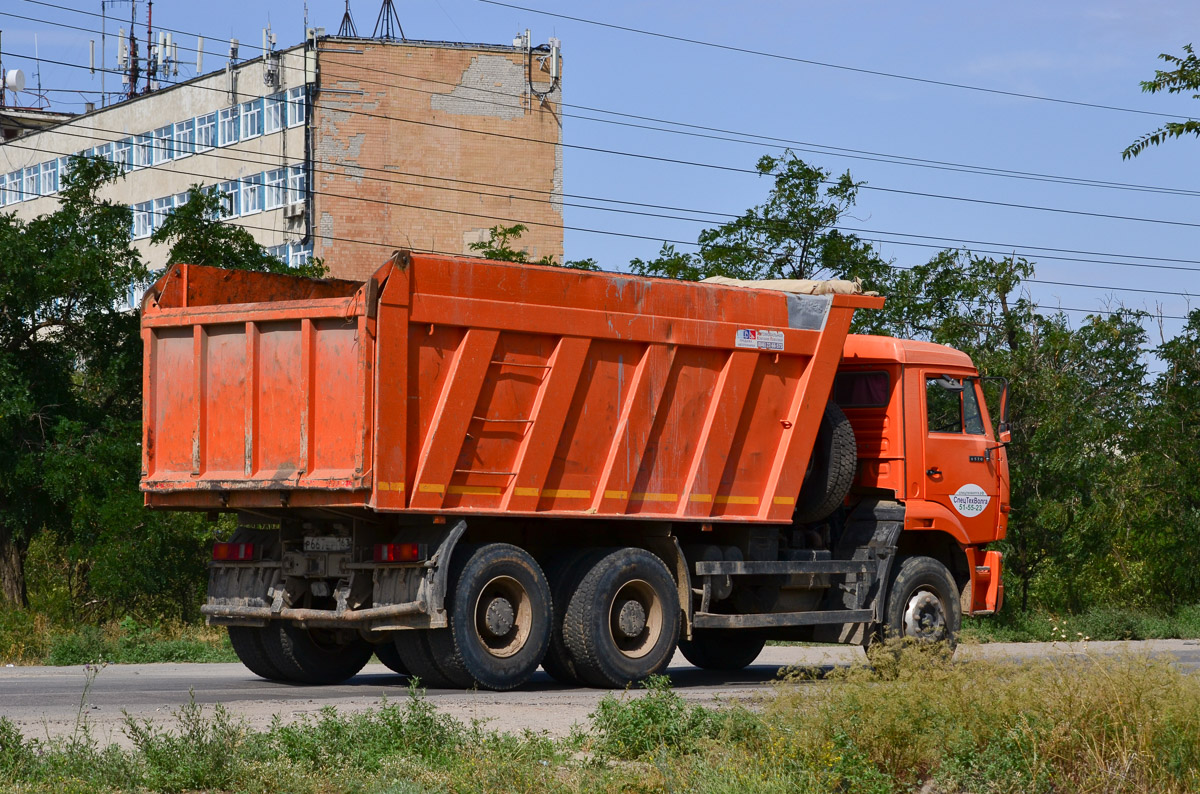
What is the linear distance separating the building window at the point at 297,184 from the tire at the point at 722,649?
4050 centimetres

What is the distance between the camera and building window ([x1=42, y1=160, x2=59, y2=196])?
64.8 m

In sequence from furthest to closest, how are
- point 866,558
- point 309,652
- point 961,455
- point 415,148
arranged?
point 415,148
point 961,455
point 866,558
point 309,652

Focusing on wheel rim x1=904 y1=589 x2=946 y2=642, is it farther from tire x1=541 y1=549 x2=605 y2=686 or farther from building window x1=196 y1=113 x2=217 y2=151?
building window x1=196 y1=113 x2=217 y2=151

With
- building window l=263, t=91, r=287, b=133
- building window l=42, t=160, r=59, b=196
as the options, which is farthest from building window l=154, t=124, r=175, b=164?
building window l=42, t=160, r=59, b=196

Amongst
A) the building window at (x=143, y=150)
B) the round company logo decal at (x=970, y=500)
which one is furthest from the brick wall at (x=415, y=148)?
the round company logo decal at (x=970, y=500)

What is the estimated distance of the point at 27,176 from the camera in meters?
67.5

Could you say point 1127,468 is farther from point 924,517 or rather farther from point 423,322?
point 423,322

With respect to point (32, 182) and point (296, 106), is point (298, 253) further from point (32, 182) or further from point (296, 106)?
point (32, 182)

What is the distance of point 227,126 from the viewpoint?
56656 mm

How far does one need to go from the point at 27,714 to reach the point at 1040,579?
19149 millimetres

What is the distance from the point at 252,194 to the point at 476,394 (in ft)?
155

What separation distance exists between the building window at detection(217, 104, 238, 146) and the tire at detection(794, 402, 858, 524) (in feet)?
154

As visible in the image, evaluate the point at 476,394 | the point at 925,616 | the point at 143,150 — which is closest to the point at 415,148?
the point at 143,150

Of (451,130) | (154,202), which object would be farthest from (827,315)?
(154,202)
